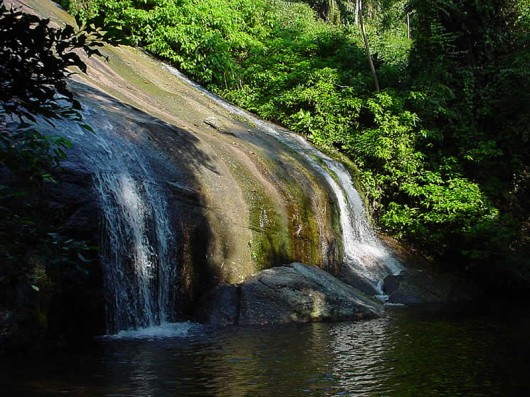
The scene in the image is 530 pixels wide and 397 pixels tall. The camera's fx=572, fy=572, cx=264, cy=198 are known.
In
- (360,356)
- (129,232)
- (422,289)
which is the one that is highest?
(129,232)

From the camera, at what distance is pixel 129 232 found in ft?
29.7

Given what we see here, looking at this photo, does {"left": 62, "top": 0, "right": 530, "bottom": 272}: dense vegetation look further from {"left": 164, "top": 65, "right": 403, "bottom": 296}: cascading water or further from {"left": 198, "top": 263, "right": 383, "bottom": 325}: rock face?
{"left": 198, "top": 263, "right": 383, "bottom": 325}: rock face

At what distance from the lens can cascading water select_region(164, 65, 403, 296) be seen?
1394cm

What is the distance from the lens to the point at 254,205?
37.4ft

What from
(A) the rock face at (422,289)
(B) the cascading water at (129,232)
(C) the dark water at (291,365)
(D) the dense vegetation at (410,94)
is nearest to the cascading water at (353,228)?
(A) the rock face at (422,289)

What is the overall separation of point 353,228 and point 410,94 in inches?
212

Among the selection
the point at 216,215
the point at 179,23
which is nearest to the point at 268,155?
the point at 216,215

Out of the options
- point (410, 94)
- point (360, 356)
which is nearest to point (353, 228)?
point (410, 94)

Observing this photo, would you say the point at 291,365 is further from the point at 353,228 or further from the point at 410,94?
the point at 410,94

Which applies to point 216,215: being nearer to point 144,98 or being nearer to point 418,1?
point 144,98

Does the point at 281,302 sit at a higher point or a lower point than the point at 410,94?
lower

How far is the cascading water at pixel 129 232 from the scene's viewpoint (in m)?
8.67

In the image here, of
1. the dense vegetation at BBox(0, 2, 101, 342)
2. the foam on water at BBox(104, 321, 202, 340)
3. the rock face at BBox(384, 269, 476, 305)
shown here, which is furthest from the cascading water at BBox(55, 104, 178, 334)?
the rock face at BBox(384, 269, 476, 305)

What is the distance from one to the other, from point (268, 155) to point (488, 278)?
6686 millimetres
